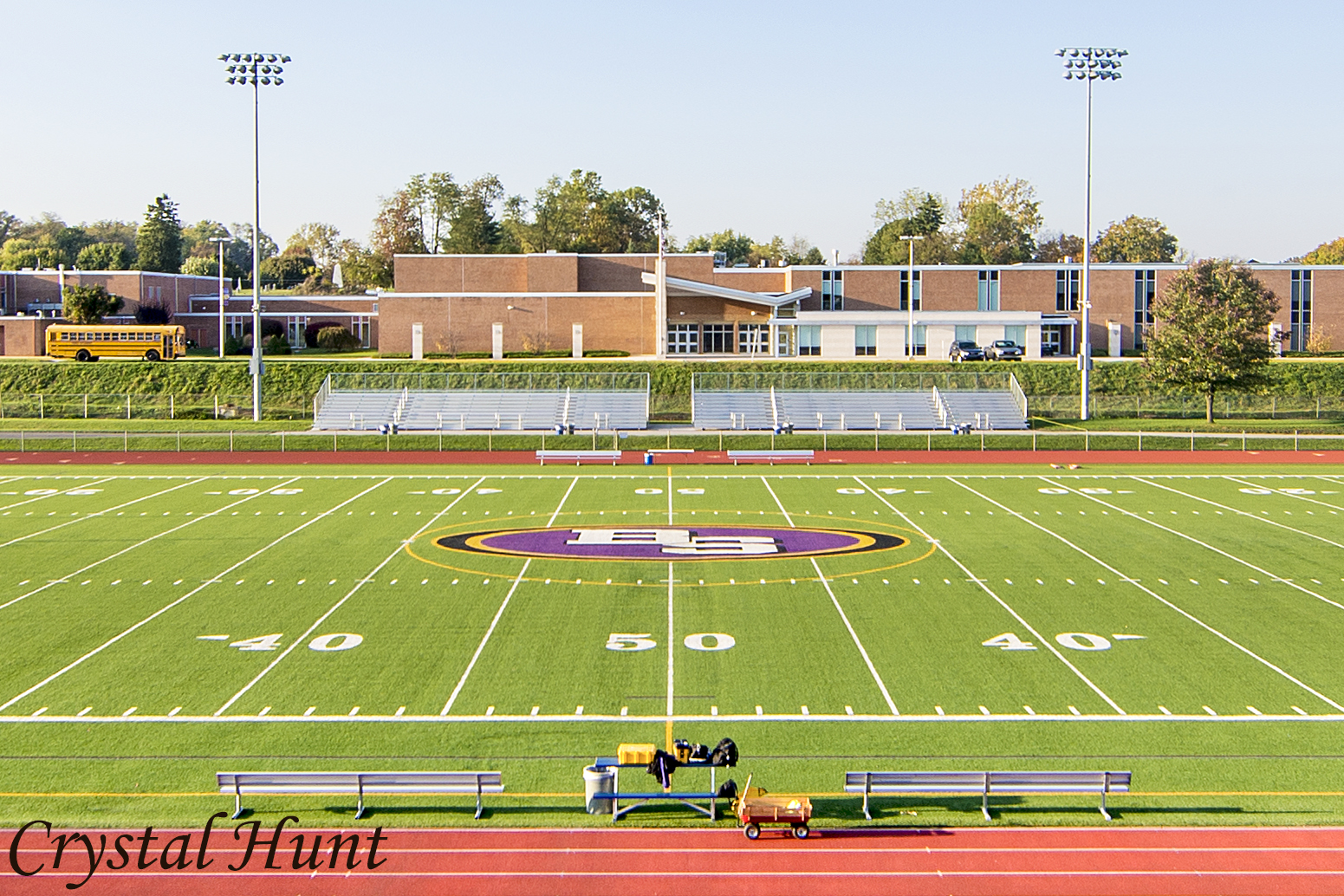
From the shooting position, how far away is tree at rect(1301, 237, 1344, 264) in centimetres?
12712

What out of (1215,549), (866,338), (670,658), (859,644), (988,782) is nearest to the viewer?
(988,782)

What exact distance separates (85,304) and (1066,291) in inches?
2659

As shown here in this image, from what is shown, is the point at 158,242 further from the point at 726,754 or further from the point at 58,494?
the point at 726,754

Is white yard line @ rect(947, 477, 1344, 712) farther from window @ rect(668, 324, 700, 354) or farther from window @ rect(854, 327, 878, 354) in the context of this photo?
window @ rect(668, 324, 700, 354)

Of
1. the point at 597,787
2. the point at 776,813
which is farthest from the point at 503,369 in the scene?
the point at 776,813

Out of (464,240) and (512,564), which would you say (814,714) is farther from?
(464,240)

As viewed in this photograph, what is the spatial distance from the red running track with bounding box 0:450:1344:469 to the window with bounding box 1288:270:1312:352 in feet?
127

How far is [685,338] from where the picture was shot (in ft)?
261

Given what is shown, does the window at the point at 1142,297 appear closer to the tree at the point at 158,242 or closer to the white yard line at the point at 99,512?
the white yard line at the point at 99,512

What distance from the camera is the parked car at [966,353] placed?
69.1 metres

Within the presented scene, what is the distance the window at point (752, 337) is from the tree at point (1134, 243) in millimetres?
70679

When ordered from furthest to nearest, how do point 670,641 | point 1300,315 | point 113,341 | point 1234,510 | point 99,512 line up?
point 1300,315 → point 113,341 → point 1234,510 → point 99,512 → point 670,641

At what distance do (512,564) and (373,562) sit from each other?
307cm

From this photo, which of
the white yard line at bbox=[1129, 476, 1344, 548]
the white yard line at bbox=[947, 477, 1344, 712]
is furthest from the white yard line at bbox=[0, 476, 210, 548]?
the white yard line at bbox=[1129, 476, 1344, 548]
